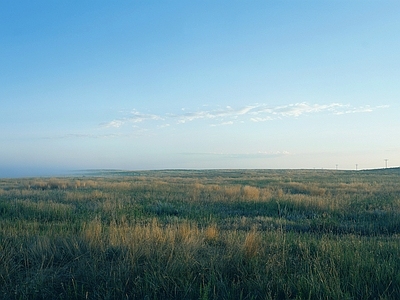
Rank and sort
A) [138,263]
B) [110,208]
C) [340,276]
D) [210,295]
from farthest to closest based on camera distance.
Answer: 1. [110,208]
2. [138,263]
3. [340,276]
4. [210,295]

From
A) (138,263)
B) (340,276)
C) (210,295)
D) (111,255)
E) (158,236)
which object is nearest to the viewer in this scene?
(210,295)

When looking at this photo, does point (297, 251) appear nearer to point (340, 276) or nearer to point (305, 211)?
point (340, 276)

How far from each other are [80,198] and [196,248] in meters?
12.3

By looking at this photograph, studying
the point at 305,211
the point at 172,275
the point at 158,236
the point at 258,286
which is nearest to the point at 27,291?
the point at 172,275

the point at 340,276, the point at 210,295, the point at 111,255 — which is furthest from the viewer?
the point at 111,255

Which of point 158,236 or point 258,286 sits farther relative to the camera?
point 158,236

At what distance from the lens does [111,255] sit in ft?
20.3

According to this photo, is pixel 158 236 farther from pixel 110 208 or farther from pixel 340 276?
pixel 110 208

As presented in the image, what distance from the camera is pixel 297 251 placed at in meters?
6.33

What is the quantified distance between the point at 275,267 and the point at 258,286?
648mm

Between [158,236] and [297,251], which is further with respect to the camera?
[158,236]

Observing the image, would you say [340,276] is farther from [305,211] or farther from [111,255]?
[305,211]

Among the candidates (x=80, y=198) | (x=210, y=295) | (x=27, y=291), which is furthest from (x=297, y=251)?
(x=80, y=198)

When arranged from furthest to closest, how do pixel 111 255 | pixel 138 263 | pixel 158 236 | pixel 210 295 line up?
pixel 158 236
pixel 111 255
pixel 138 263
pixel 210 295
